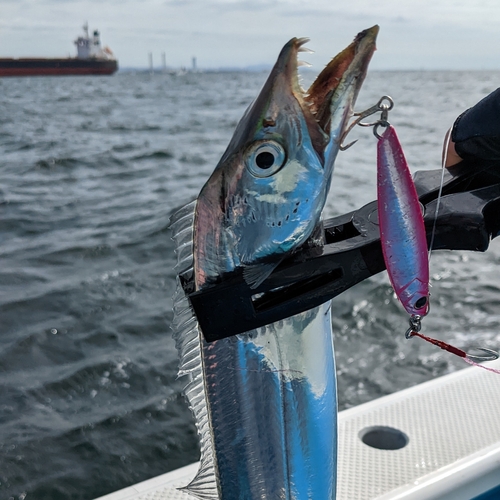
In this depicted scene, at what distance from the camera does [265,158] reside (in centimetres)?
109

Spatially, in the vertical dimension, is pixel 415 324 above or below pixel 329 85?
below

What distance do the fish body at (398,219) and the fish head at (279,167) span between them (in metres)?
0.13

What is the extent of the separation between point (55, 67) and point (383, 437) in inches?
2768

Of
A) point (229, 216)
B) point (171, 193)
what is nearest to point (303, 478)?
point (229, 216)

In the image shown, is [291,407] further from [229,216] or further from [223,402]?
Answer: [229,216]

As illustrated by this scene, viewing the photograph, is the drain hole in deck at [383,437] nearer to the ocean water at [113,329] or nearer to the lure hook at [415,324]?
the lure hook at [415,324]

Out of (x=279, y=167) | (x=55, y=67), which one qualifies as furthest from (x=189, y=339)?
(x=55, y=67)

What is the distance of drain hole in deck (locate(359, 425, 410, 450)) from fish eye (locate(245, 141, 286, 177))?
1.73 metres

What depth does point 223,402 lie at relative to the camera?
1.24m

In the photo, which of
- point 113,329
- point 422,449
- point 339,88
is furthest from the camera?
point 113,329

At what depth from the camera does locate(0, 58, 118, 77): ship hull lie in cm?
6406

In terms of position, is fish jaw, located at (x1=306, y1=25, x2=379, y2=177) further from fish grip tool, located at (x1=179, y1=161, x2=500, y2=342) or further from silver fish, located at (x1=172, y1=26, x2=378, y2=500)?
fish grip tool, located at (x1=179, y1=161, x2=500, y2=342)

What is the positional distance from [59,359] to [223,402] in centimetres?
437

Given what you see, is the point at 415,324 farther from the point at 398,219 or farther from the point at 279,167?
the point at 279,167
